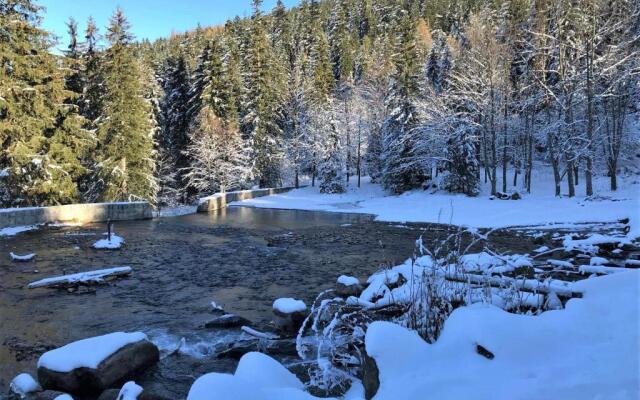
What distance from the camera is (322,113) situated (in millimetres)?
45125

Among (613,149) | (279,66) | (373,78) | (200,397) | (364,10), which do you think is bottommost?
(200,397)

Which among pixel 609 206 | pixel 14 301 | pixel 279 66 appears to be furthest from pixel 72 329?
pixel 279 66

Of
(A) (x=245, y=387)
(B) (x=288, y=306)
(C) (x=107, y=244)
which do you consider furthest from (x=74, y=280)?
(A) (x=245, y=387)

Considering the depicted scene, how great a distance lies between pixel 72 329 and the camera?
7.32 m

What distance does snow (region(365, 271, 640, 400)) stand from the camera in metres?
3.18

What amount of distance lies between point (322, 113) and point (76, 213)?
27.9 meters

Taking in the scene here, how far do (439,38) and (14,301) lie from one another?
188 feet

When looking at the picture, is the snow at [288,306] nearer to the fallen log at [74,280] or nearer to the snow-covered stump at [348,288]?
the snow-covered stump at [348,288]

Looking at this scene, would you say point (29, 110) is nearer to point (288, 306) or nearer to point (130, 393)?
point (288, 306)

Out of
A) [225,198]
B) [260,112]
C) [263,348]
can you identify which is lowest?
[263,348]

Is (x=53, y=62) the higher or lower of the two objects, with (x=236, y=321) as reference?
higher

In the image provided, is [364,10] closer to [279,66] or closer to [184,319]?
[279,66]

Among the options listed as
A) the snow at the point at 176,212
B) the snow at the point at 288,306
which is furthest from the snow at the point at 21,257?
the snow at the point at 176,212

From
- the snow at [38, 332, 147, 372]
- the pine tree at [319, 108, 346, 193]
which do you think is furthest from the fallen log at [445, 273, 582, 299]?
the pine tree at [319, 108, 346, 193]
